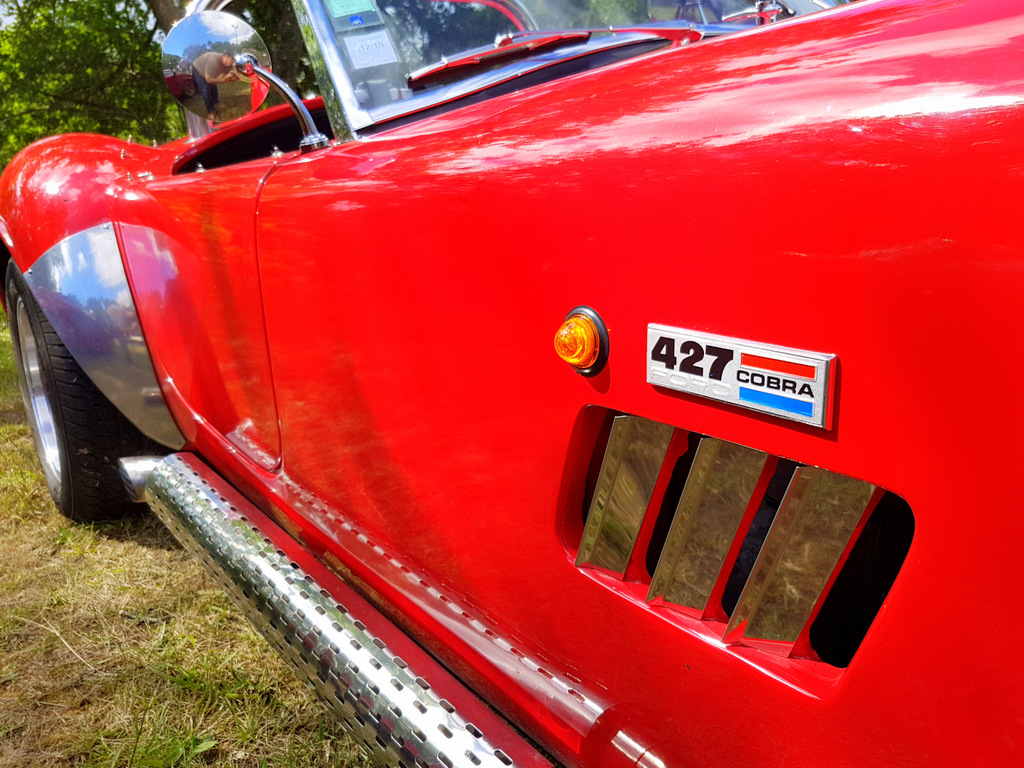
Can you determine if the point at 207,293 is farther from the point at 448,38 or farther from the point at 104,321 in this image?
the point at 448,38

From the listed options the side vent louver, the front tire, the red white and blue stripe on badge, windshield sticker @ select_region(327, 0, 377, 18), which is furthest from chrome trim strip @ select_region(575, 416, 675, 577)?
the front tire

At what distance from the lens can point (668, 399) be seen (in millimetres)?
873

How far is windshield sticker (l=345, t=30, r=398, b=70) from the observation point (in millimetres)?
1596

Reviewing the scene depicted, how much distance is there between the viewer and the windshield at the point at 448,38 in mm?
1551

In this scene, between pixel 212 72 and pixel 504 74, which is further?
pixel 212 72

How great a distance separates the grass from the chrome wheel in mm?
203

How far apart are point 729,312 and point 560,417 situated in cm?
28

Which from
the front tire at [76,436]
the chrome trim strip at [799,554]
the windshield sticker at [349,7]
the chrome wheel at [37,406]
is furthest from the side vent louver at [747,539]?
the chrome wheel at [37,406]

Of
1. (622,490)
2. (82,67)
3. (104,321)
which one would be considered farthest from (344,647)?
(82,67)

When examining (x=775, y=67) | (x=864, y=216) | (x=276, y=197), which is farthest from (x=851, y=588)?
(x=276, y=197)

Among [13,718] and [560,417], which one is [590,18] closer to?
[560,417]

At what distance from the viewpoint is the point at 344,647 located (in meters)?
1.32

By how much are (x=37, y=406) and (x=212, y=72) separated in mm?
2013

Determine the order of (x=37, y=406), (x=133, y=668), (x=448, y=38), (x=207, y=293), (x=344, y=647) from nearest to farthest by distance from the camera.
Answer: (x=344, y=647), (x=448, y=38), (x=207, y=293), (x=133, y=668), (x=37, y=406)
